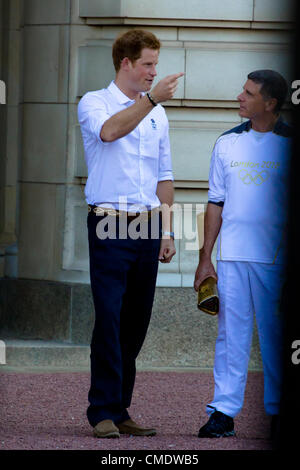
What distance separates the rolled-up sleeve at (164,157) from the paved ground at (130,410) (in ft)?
3.50

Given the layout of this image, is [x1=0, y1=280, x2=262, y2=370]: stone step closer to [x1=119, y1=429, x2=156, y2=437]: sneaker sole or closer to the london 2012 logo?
the london 2012 logo

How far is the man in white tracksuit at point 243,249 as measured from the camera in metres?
4.50

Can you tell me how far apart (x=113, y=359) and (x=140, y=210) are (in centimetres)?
68

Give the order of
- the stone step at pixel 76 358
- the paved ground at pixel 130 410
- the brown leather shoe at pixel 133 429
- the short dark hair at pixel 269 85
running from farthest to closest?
the stone step at pixel 76 358
the brown leather shoe at pixel 133 429
the short dark hair at pixel 269 85
the paved ground at pixel 130 410

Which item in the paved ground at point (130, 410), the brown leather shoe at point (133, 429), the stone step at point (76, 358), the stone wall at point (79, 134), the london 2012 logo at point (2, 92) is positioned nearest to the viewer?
the paved ground at point (130, 410)

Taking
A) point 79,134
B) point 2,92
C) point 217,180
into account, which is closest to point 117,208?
point 217,180

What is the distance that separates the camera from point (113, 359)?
442cm

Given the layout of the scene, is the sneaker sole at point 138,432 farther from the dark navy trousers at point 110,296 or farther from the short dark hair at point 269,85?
the short dark hair at point 269,85

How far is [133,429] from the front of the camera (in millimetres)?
4605

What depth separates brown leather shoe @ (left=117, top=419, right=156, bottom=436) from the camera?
4.59 m

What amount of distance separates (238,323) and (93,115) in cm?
118

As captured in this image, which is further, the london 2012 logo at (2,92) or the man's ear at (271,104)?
the london 2012 logo at (2,92)

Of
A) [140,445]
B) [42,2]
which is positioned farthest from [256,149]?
[42,2]

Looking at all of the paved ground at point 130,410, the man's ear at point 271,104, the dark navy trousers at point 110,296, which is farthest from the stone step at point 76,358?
the man's ear at point 271,104
